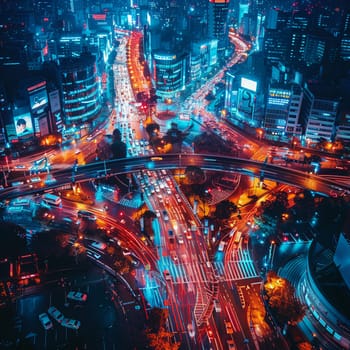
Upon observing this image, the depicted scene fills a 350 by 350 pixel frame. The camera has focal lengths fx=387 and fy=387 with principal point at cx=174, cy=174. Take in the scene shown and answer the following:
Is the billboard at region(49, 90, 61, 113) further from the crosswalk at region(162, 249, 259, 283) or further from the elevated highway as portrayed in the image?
the crosswalk at region(162, 249, 259, 283)

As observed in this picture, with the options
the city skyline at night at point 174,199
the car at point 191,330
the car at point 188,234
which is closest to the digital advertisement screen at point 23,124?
the city skyline at night at point 174,199

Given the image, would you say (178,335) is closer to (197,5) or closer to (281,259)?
(281,259)

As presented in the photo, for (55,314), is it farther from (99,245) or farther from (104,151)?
(104,151)

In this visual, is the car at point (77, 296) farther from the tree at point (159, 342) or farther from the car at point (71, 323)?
the tree at point (159, 342)

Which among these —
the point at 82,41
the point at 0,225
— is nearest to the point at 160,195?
the point at 0,225

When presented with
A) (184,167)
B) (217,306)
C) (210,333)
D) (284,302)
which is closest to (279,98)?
(184,167)

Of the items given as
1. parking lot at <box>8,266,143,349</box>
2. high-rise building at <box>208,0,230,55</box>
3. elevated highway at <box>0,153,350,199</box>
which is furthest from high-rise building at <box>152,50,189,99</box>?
parking lot at <box>8,266,143,349</box>
